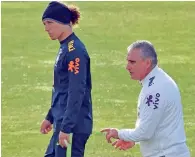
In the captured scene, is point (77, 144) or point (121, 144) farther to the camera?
point (77, 144)

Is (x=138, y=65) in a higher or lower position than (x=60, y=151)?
higher

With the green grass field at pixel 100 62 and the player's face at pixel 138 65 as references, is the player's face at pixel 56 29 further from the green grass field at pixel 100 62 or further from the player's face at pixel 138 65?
the green grass field at pixel 100 62

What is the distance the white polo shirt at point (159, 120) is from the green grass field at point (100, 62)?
406 cm

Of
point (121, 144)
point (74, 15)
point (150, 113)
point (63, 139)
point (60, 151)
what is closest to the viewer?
point (150, 113)

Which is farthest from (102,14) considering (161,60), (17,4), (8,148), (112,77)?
(8,148)

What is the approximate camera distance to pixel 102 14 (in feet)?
90.1

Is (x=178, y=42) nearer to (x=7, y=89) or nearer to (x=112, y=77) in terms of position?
(x=112, y=77)

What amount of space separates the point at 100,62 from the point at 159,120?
11.9 m

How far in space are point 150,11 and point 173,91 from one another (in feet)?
67.2

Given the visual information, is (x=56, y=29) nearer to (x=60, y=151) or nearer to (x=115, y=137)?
(x=60, y=151)

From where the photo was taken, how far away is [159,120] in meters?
7.38

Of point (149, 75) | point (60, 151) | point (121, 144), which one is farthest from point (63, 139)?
point (149, 75)

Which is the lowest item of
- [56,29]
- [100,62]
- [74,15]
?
[100,62]

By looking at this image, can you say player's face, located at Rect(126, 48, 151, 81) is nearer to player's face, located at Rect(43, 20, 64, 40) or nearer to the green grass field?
player's face, located at Rect(43, 20, 64, 40)
